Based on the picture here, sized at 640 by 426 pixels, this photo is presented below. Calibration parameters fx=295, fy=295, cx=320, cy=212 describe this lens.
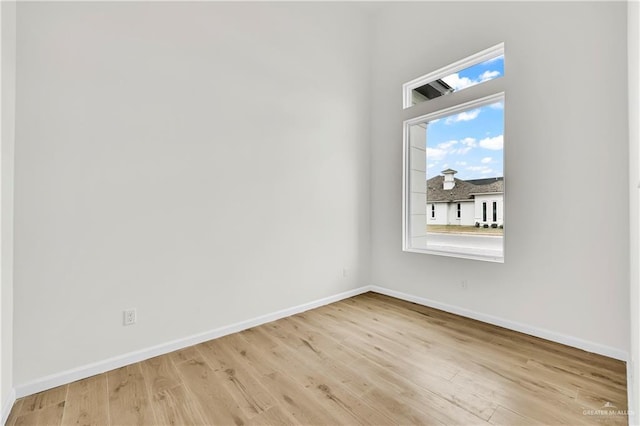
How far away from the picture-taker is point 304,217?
3.20 meters

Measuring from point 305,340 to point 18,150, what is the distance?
2.33 meters

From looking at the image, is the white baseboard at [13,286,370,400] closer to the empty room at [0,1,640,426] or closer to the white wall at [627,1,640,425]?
the empty room at [0,1,640,426]

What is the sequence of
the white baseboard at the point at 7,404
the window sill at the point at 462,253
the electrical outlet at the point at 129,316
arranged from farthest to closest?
the window sill at the point at 462,253 < the electrical outlet at the point at 129,316 < the white baseboard at the point at 7,404

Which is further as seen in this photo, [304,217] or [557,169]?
[304,217]

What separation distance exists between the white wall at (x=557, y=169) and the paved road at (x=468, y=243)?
0.18m

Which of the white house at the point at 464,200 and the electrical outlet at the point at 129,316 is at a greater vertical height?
the white house at the point at 464,200

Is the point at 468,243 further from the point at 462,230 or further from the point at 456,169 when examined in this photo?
the point at 456,169

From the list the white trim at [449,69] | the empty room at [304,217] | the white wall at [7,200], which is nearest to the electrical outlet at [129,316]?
the empty room at [304,217]

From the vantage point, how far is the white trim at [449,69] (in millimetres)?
2867

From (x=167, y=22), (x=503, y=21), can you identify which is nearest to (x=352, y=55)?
(x=503, y=21)

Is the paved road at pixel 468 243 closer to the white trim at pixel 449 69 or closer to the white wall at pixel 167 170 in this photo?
the white wall at pixel 167 170

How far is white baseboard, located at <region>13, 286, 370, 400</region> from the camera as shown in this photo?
1820mm

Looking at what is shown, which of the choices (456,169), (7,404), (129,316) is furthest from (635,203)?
(7,404)

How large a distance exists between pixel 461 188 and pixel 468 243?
1.96ft
